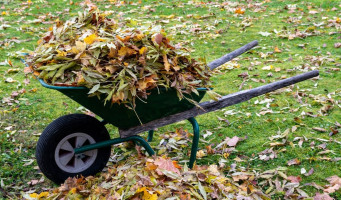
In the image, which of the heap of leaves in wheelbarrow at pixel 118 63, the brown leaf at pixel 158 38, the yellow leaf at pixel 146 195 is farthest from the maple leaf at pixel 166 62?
the yellow leaf at pixel 146 195

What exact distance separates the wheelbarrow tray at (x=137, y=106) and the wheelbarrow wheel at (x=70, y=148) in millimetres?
225

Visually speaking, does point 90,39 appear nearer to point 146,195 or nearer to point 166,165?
point 166,165

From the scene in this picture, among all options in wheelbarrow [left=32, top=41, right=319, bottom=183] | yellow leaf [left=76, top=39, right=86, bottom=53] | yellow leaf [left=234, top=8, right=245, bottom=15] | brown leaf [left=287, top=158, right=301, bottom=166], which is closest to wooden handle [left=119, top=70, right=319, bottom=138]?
wheelbarrow [left=32, top=41, right=319, bottom=183]

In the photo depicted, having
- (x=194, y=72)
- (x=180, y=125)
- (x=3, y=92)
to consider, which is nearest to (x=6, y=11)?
(x=3, y=92)

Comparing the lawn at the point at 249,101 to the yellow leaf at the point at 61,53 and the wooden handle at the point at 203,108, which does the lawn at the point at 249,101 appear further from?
the wooden handle at the point at 203,108

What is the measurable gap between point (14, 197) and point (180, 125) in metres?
1.93

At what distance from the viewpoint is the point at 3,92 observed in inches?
187

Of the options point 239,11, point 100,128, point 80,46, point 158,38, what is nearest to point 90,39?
point 80,46

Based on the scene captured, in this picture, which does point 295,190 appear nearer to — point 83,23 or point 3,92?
point 83,23

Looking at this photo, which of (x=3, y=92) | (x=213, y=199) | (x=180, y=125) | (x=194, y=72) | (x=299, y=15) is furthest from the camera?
(x=299, y=15)

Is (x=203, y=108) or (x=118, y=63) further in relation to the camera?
(x=203, y=108)

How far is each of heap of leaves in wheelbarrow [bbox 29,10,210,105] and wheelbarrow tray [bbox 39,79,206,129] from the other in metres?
0.06

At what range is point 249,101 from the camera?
4570 millimetres

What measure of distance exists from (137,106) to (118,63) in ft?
1.10
